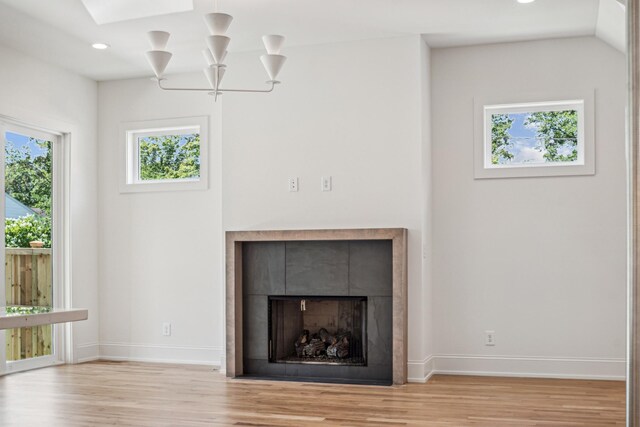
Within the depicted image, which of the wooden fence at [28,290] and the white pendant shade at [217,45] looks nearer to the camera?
the white pendant shade at [217,45]

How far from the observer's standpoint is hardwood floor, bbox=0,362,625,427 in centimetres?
434

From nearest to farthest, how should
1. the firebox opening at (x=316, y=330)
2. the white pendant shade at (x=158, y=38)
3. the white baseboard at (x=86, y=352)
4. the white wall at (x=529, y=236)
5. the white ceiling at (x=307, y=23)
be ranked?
the white pendant shade at (x=158, y=38), the white ceiling at (x=307, y=23), the white wall at (x=529, y=236), the firebox opening at (x=316, y=330), the white baseboard at (x=86, y=352)

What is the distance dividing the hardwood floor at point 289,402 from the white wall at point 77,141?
0.97 metres

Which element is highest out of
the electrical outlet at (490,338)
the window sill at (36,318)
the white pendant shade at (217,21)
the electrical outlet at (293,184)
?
the white pendant shade at (217,21)

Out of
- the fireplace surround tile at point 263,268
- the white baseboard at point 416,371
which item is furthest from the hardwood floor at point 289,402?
the fireplace surround tile at point 263,268

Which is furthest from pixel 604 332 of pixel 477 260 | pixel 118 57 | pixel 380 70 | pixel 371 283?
pixel 118 57

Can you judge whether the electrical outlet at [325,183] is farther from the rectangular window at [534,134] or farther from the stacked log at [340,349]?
the rectangular window at [534,134]

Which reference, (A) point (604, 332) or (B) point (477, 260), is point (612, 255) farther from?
(B) point (477, 260)

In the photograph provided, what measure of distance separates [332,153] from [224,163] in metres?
0.95

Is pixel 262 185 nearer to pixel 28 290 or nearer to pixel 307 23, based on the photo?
pixel 307 23

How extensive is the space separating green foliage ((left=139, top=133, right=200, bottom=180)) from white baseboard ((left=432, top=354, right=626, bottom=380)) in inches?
113

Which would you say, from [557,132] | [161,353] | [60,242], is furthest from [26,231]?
[557,132]

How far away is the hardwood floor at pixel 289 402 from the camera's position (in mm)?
4340

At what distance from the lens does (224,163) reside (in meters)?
6.08
